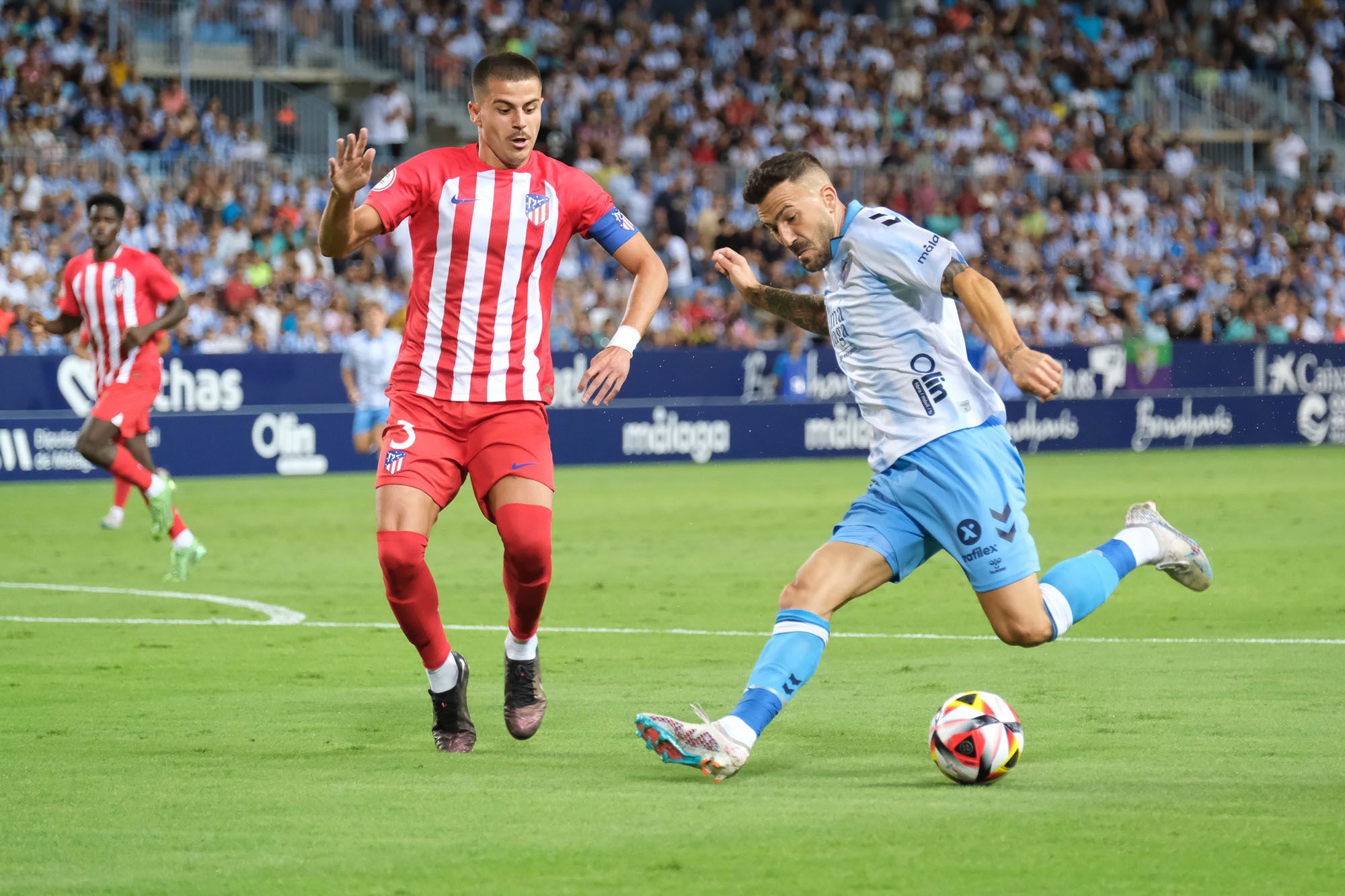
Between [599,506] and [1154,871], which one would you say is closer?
[1154,871]

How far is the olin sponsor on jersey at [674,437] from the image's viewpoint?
25422 mm

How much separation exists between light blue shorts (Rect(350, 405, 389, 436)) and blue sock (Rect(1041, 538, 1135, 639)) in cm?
1452

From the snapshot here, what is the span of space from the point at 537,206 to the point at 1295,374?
82.7ft

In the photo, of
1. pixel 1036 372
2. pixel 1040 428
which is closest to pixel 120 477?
pixel 1036 372

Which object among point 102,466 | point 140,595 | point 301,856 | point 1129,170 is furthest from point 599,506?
point 1129,170

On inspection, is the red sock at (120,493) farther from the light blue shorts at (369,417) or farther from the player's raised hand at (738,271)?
the player's raised hand at (738,271)

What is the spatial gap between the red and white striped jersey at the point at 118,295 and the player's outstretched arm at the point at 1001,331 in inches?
365

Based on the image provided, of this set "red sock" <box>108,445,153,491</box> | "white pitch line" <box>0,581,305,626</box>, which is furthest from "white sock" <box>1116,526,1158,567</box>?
"red sock" <box>108,445,153,491</box>

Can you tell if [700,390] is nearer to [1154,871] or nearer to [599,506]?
[599,506]

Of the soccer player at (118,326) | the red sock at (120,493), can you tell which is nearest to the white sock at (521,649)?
the soccer player at (118,326)

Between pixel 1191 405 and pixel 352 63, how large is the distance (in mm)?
14967

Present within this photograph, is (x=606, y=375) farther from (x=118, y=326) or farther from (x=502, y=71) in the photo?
(x=118, y=326)

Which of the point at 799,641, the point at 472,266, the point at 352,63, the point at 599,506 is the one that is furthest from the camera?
the point at 352,63

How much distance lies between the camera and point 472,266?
22.1 ft
